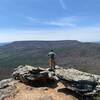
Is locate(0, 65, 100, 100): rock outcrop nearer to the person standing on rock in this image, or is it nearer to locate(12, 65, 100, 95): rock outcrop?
locate(12, 65, 100, 95): rock outcrop

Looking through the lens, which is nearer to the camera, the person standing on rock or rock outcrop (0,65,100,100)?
rock outcrop (0,65,100,100)

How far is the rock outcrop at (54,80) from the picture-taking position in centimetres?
2627

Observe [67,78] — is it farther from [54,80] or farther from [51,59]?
[51,59]

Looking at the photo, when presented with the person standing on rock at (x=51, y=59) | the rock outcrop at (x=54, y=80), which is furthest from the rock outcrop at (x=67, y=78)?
the person standing on rock at (x=51, y=59)

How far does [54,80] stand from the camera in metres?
29.6

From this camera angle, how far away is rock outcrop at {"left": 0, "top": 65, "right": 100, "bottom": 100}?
26.3 metres

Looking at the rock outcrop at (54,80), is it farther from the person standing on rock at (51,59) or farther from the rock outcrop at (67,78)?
the person standing on rock at (51,59)

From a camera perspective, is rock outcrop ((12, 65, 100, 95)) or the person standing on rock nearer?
rock outcrop ((12, 65, 100, 95))

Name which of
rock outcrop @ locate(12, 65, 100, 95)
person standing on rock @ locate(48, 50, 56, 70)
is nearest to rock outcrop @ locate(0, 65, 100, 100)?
rock outcrop @ locate(12, 65, 100, 95)

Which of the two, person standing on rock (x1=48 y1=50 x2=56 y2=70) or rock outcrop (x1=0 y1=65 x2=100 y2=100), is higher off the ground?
person standing on rock (x1=48 y1=50 x2=56 y2=70)

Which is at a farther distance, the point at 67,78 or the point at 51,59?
the point at 51,59

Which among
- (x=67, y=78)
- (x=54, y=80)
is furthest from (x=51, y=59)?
(x=67, y=78)

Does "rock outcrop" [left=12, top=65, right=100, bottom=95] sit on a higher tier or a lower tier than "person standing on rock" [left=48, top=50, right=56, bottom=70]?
lower

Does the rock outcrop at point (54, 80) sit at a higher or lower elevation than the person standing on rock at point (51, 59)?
lower
